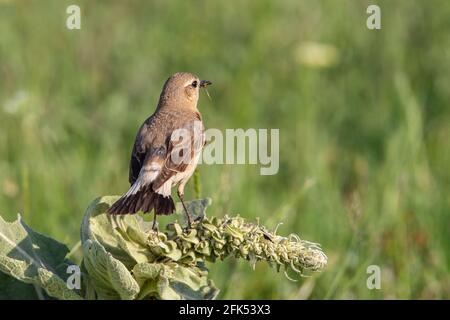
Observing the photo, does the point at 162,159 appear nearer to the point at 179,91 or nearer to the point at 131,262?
the point at 131,262

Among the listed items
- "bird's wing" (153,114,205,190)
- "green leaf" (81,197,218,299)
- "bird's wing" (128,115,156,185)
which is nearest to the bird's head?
"bird's wing" (153,114,205,190)

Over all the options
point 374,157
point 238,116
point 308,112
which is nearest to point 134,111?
point 238,116

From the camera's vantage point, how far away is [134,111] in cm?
691

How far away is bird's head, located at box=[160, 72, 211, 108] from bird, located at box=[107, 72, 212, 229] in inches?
2.4

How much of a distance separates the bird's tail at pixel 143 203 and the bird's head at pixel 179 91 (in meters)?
0.57

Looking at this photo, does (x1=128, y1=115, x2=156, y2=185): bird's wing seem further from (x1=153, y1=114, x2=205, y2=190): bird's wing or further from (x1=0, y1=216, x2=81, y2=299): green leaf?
(x1=0, y1=216, x2=81, y2=299): green leaf

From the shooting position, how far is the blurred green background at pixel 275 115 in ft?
15.6

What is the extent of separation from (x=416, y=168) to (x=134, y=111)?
2360mm

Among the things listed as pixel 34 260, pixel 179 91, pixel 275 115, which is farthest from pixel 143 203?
pixel 275 115

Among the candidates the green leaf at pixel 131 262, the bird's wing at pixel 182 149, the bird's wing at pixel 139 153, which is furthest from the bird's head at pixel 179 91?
the green leaf at pixel 131 262

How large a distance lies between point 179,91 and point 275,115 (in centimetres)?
367

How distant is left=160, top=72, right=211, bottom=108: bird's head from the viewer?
11.2 feet

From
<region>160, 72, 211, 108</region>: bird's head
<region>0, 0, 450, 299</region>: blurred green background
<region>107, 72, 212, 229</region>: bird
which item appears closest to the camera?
<region>107, 72, 212, 229</region>: bird
